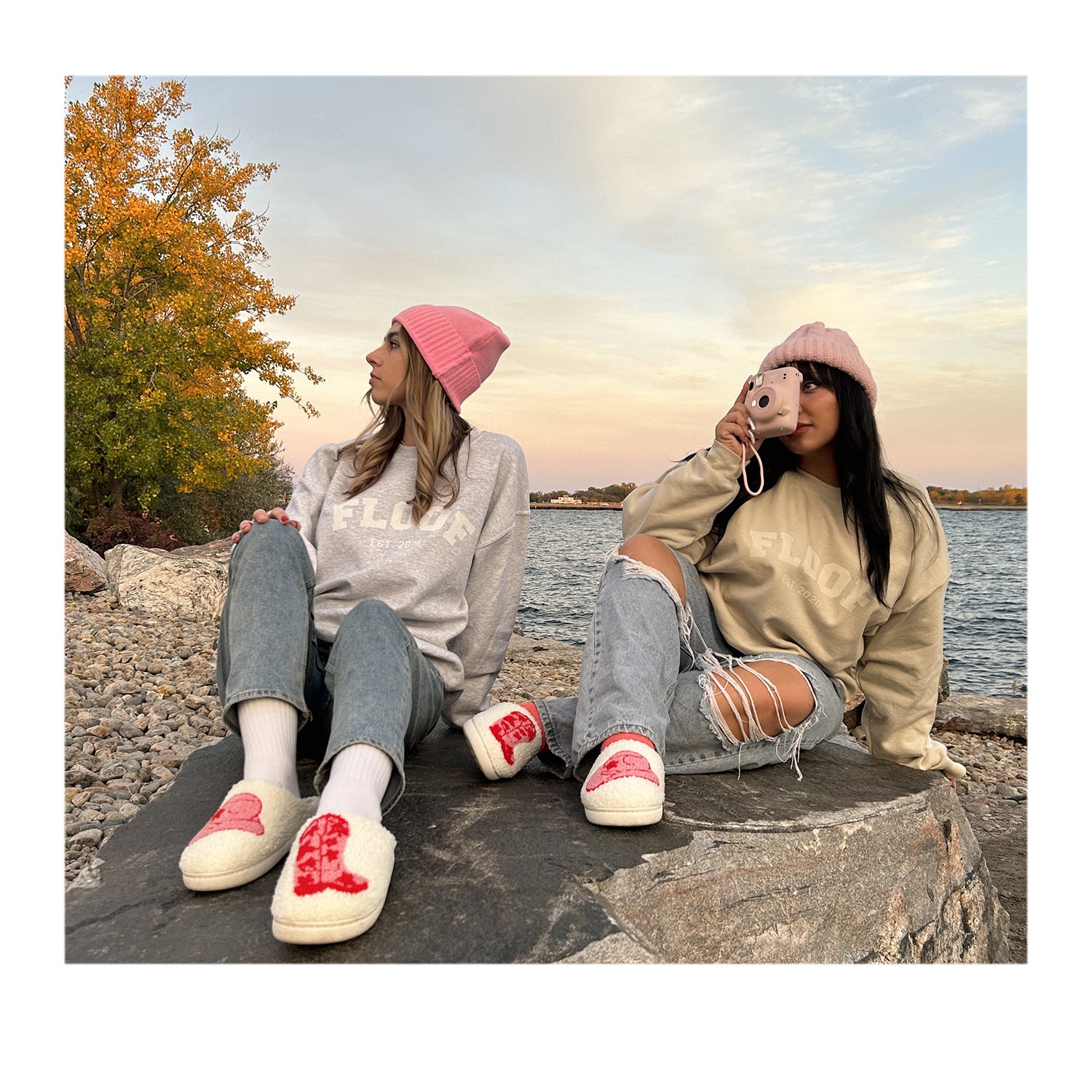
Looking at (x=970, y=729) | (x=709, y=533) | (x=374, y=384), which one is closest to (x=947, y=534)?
(x=709, y=533)

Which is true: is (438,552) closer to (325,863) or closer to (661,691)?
(661,691)

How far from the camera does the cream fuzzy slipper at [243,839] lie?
5.81ft

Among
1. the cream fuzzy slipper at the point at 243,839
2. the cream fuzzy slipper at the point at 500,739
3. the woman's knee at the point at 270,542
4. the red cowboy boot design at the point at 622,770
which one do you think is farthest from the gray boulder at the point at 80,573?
the red cowboy boot design at the point at 622,770

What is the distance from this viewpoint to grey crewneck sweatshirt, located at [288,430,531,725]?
2529mm

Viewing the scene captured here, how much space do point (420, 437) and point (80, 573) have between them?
5584mm

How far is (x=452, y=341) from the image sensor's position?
2748mm

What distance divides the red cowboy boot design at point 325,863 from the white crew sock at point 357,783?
0.05m

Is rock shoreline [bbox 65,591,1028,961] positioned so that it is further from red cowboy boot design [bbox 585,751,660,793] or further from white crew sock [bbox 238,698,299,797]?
red cowboy boot design [bbox 585,751,660,793]

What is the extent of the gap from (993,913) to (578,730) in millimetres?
1507

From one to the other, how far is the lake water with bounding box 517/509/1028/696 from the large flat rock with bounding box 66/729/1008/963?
1672 millimetres

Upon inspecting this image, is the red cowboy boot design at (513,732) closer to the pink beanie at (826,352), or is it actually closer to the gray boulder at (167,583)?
the pink beanie at (826,352)

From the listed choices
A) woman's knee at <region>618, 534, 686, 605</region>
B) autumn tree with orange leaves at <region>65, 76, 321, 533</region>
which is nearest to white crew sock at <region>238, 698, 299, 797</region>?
woman's knee at <region>618, 534, 686, 605</region>

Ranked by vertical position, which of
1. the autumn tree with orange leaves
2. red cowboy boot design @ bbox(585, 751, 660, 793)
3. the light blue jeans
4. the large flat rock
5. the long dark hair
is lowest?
the large flat rock

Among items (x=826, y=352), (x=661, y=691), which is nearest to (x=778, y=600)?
(x=661, y=691)
